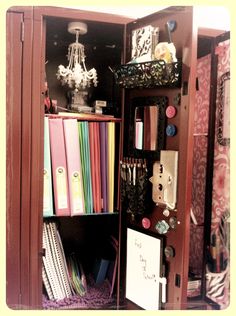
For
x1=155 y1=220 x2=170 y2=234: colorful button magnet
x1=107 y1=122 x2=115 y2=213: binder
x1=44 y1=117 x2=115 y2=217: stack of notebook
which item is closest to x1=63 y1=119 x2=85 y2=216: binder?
x1=44 y1=117 x2=115 y2=217: stack of notebook

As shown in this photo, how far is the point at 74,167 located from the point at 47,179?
0.42 ft

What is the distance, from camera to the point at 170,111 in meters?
1.27

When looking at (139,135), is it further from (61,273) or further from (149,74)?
(61,273)

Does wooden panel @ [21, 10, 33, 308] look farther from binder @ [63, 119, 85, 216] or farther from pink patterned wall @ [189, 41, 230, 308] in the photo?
pink patterned wall @ [189, 41, 230, 308]

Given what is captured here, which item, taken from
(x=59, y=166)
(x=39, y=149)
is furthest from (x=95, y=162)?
(x=39, y=149)

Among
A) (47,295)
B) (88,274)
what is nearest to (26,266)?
(47,295)

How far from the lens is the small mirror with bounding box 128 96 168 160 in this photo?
132 centimetres

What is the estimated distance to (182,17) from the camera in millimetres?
1221

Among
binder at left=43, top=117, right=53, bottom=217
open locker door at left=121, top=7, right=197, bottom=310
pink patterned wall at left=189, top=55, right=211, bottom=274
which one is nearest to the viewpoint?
open locker door at left=121, top=7, right=197, bottom=310

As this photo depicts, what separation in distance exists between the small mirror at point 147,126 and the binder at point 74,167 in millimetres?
233

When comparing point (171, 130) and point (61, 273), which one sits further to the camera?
point (61, 273)

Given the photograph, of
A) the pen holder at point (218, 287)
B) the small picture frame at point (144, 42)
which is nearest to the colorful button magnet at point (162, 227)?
the pen holder at point (218, 287)

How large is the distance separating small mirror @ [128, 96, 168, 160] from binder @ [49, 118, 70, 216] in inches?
11.5

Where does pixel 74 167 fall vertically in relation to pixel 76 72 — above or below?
below
